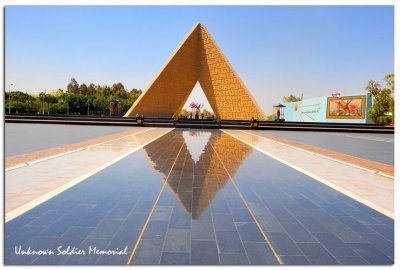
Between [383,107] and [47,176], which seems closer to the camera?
[47,176]

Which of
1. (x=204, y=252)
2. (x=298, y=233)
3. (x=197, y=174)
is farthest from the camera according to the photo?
(x=197, y=174)

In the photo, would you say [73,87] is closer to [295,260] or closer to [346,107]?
[346,107]

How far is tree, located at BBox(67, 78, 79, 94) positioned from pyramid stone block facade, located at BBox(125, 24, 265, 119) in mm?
80959

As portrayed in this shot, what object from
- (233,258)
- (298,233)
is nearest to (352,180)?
(298,233)

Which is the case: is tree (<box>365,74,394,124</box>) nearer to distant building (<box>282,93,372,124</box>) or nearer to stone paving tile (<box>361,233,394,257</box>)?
distant building (<box>282,93,372,124</box>)

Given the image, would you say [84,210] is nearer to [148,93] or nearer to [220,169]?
[220,169]

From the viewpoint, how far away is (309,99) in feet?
144

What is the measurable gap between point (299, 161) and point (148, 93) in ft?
Result: 79.8

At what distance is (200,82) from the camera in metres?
32.5

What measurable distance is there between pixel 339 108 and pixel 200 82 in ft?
67.1

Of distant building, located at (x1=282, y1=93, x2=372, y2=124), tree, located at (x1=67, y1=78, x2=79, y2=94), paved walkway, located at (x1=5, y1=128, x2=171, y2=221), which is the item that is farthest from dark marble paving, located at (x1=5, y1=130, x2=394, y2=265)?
tree, located at (x1=67, y1=78, x2=79, y2=94)

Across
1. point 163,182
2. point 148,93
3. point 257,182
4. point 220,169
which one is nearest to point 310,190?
point 257,182

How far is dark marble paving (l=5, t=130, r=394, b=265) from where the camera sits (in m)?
2.13

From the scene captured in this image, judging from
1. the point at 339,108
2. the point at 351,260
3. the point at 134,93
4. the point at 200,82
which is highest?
the point at 134,93
